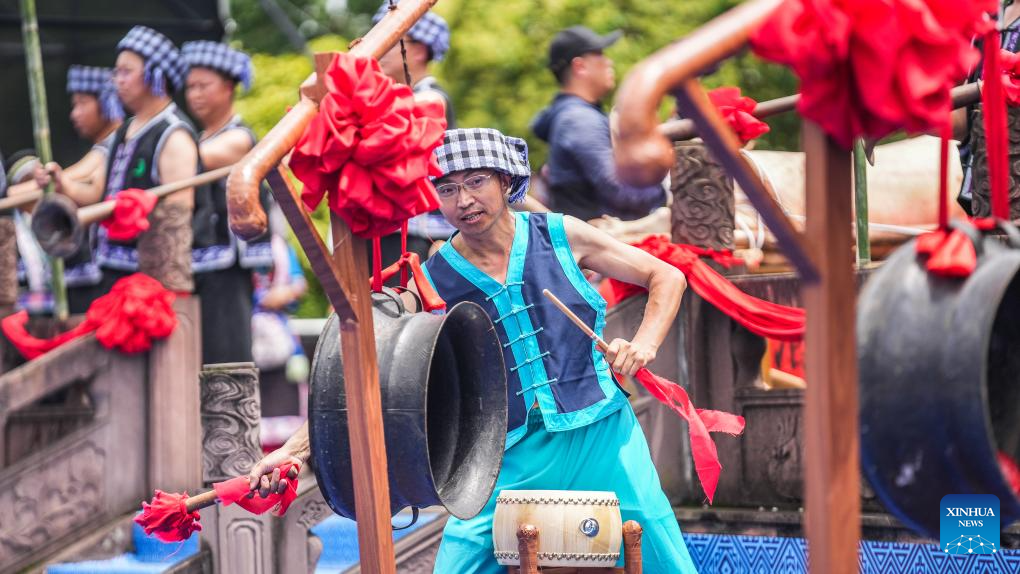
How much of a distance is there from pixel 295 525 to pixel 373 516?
2867 millimetres

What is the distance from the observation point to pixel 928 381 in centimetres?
279

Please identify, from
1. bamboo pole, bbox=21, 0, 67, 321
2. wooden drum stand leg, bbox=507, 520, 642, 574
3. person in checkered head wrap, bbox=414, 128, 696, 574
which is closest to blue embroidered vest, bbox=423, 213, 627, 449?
person in checkered head wrap, bbox=414, 128, 696, 574

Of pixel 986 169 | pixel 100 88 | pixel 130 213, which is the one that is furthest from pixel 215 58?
pixel 986 169

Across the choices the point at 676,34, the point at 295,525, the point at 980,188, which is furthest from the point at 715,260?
the point at 676,34

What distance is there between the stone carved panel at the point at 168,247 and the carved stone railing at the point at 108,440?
5.2 inches

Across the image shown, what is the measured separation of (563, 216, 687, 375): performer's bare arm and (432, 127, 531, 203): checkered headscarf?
0.27 m

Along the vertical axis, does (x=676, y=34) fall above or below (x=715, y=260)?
above

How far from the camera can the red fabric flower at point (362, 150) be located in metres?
3.60

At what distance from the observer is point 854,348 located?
2.91 meters

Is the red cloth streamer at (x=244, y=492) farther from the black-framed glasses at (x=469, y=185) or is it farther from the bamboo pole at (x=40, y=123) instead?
the bamboo pole at (x=40, y=123)

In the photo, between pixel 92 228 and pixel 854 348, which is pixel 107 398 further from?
pixel 854 348

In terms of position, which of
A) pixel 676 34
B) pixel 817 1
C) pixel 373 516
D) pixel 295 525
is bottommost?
pixel 295 525

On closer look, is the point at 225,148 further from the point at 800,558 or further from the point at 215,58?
the point at 800,558

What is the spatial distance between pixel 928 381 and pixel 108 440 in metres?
5.19
